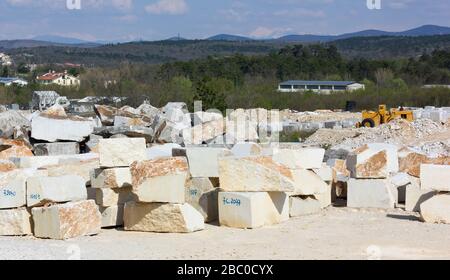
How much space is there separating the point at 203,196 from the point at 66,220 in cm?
213

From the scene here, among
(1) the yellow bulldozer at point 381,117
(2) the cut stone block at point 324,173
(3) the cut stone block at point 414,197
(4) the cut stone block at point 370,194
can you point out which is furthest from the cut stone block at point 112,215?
(1) the yellow bulldozer at point 381,117

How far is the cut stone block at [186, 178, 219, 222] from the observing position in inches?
439

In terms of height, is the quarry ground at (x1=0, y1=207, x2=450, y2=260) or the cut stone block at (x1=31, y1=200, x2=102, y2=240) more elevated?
the cut stone block at (x1=31, y1=200, x2=102, y2=240)

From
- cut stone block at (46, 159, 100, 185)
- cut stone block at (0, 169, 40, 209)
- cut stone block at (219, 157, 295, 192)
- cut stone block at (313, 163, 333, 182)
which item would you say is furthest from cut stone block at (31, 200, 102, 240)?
cut stone block at (313, 163, 333, 182)

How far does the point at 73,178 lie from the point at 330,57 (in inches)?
3254

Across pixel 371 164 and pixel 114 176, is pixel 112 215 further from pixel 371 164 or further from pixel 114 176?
pixel 371 164

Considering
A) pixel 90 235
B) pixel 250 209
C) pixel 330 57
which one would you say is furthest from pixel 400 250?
pixel 330 57

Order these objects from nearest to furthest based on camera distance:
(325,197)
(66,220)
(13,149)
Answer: (66,220)
(325,197)
(13,149)

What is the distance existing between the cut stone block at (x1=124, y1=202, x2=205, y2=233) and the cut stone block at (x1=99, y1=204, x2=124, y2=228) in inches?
13.1

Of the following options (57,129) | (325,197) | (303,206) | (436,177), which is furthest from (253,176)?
(57,129)

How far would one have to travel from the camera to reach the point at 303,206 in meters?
11.9

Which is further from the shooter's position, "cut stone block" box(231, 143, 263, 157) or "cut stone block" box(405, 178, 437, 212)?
"cut stone block" box(231, 143, 263, 157)

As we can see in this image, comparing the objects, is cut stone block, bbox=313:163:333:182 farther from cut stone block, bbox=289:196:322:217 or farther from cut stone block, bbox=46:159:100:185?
cut stone block, bbox=46:159:100:185

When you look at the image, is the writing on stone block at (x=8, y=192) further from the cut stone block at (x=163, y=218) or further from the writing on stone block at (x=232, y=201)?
the writing on stone block at (x=232, y=201)
